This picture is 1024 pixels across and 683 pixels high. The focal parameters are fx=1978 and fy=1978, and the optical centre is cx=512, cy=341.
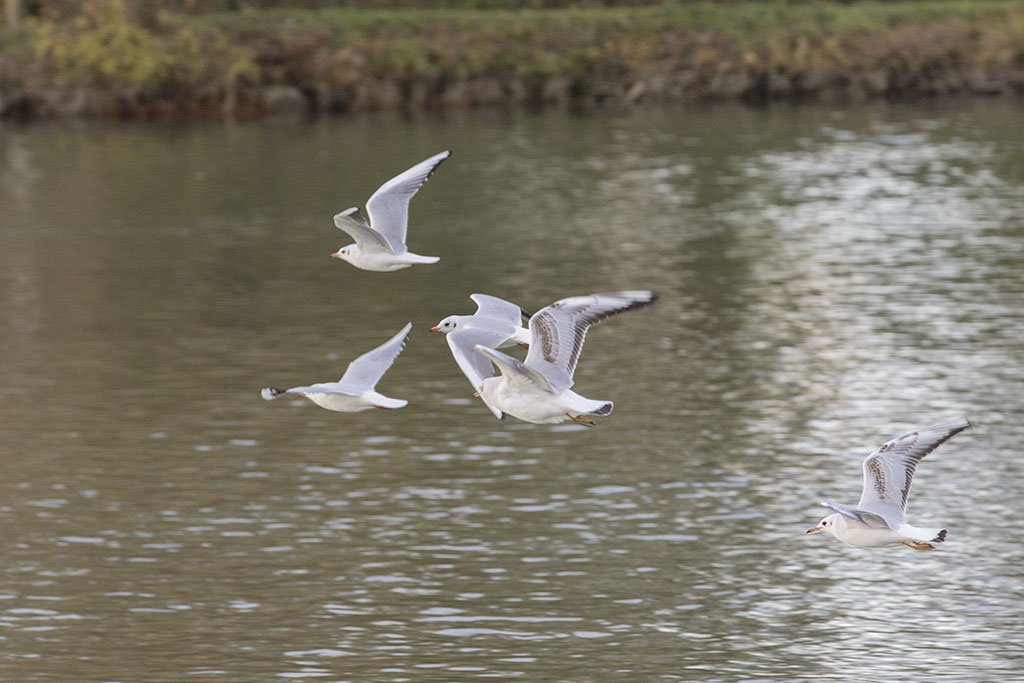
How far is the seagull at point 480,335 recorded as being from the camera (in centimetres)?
1467

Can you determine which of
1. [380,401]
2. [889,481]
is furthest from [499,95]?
[380,401]

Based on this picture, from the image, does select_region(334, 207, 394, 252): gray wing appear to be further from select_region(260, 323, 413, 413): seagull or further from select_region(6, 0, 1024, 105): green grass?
select_region(6, 0, 1024, 105): green grass

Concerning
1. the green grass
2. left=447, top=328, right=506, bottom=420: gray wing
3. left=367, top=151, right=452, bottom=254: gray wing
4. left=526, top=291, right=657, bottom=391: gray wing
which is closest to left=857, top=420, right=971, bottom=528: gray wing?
left=526, top=291, right=657, bottom=391: gray wing

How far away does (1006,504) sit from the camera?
2352cm

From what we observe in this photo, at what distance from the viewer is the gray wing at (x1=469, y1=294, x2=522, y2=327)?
50.0ft

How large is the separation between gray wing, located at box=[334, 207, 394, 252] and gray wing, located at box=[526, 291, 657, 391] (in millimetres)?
1720

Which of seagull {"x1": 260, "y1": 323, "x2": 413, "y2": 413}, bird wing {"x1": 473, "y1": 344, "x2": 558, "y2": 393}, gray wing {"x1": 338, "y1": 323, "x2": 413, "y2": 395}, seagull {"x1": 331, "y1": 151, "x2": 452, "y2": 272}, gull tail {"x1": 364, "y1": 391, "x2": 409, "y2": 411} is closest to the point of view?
bird wing {"x1": 473, "y1": 344, "x2": 558, "y2": 393}

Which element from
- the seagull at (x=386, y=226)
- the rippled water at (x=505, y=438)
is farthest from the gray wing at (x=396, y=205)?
the rippled water at (x=505, y=438)

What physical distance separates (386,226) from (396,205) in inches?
8.8

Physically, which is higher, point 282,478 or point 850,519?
point 850,519

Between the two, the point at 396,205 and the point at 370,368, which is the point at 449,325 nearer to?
the point at 370,368

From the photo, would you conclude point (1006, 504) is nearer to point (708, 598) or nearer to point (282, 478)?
point (708, 598)

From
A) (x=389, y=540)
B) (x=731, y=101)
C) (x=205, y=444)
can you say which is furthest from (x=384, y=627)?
(x=731, y=101)

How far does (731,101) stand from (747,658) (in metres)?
53.4
